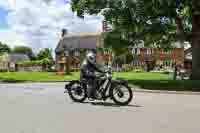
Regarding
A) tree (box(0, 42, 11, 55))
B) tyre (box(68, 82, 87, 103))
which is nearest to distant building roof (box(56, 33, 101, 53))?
tree (box(0, 42, 11, 55))

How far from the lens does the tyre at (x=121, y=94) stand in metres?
13.7

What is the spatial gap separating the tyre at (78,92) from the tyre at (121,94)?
1.19m

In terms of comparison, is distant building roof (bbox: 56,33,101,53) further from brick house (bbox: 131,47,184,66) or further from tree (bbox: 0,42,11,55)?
tree (bbox: 0,42,11,55)

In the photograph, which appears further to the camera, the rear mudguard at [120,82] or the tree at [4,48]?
the tree at [4,48]

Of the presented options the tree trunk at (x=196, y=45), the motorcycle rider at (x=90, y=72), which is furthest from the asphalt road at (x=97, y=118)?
the tree trunk at (x=196, y=45)

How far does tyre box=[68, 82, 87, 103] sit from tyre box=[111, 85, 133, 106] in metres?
1.19

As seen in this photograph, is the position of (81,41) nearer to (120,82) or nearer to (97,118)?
(120,82)

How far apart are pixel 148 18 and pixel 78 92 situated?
42.2 ft

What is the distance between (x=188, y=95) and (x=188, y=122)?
9067 millimetres

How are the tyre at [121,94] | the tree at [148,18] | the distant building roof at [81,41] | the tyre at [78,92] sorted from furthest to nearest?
the distant building roof at [81,41]
the tree at [148,18]
the tyre at [78,92]
the tyre at [121,94]

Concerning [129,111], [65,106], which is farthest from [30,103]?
[129,111]

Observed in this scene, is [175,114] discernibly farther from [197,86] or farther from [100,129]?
[197,86]

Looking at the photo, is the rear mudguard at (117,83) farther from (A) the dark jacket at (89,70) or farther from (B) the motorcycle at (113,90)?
(A) the dark jacket at (89,70)

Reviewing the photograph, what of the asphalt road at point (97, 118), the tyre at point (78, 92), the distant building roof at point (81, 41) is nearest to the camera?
the asphalt road at point (97, 118)
